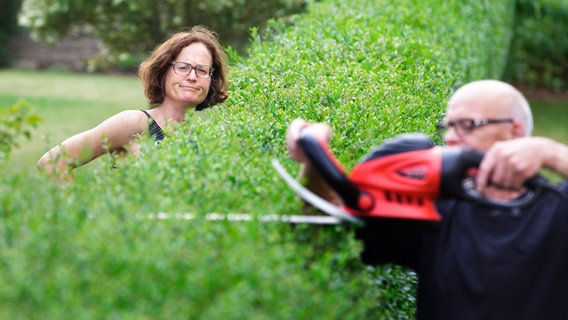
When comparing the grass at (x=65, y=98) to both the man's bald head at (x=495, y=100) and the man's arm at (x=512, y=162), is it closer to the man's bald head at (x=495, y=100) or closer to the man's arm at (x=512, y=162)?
the man's bald head at (x=495, y=100)

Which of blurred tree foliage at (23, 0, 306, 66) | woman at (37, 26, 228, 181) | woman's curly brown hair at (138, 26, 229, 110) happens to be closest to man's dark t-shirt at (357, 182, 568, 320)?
woman at (37, 26, 228, 181)

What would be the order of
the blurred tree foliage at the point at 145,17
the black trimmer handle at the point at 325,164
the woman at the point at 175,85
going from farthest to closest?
the blurred tree foliage at the point at 145,17 → the woman at the point at 175,85 → the black trimmer handle at the point at 325,164

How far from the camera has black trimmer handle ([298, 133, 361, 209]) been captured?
2.50 metres

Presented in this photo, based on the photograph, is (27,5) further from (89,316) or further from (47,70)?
(47,70)

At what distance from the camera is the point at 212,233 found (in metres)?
2.42

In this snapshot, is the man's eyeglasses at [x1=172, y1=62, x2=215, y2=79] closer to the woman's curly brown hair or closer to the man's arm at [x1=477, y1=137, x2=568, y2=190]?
the woman's curly brown hair

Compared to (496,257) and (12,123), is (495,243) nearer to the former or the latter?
(496,257)

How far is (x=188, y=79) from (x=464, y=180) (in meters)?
2.63

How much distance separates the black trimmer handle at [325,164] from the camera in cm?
250

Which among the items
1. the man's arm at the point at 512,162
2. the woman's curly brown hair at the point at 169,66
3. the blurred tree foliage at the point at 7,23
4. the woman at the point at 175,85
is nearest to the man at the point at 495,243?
the man's arm at the point at 512,162

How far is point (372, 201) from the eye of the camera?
257 centimetres

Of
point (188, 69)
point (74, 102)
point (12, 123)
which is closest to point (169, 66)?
point (188, 69)

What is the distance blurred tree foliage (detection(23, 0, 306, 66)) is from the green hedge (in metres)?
9.55

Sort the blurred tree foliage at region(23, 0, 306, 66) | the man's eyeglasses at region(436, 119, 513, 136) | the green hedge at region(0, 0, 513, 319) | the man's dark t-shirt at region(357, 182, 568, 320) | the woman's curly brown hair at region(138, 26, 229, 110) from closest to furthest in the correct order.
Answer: the green hedge at region(0, 0, 513, 319), the man's dark t-shirt at region(357, 182, 568, 320), the man's eyeglasses at region(436, 119, 513, 136), the woman's curly brown hair at region(138, 26, 229, 110), the blurred tree foliage at region(23, 0, 306, 66)
